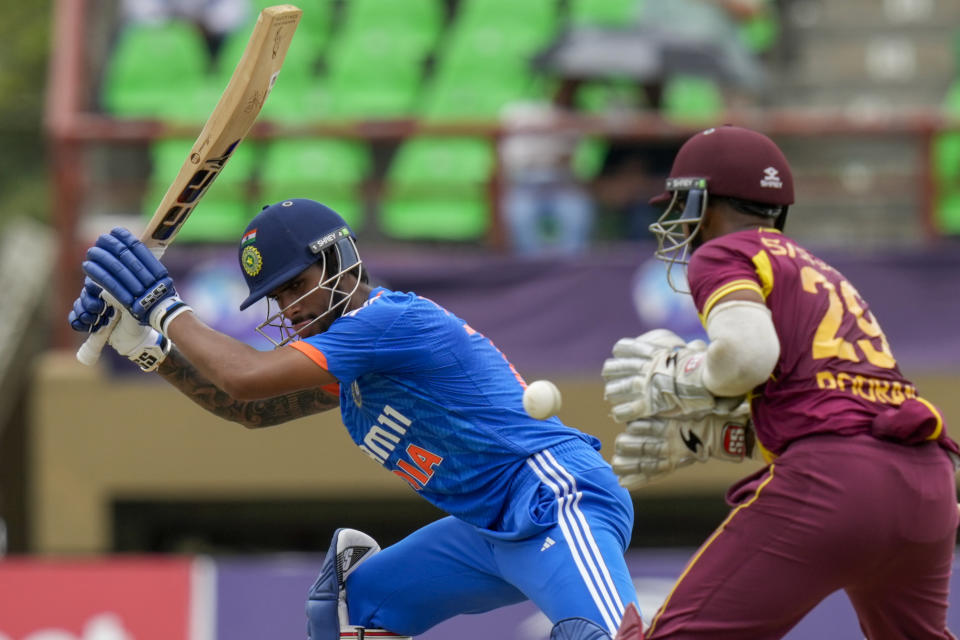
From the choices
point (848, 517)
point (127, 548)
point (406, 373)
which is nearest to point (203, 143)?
point (406, 373)

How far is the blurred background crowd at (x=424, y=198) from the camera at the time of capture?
9.05 metres

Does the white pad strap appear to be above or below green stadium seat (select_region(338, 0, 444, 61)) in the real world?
below

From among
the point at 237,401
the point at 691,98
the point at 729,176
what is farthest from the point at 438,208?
the point at 729,176

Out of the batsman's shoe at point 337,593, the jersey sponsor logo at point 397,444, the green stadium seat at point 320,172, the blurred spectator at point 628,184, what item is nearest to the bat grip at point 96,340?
the jersey sponsor logo at point 397,444

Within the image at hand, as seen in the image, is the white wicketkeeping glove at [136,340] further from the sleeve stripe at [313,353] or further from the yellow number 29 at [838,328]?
the yellow number 29 at [838,328]

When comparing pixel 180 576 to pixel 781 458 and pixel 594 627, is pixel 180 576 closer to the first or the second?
pixel 594 627

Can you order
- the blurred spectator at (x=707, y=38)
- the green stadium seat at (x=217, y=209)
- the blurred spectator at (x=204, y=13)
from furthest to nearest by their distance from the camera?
the blurred spectator at (x=204, y=13) < the blurred spectator at (x=707, y=38) < the green stadium seat at (x=217, y=209)

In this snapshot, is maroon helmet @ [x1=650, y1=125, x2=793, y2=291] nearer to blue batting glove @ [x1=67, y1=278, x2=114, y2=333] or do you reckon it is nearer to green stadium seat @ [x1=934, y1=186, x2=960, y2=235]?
blue batting glove @ [x1=67, y1=278, x2=114, y2=333]

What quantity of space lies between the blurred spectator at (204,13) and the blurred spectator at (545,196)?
2582 millimetres

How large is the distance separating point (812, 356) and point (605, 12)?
289 inches

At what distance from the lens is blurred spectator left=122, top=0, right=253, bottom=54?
35.6ft

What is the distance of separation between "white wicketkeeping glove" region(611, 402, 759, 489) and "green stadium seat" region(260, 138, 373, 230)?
204 inches

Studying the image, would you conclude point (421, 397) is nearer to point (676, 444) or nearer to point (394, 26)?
point (676, 444)

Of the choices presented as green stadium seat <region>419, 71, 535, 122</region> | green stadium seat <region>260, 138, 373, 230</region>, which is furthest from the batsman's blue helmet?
green stadium seat <region>419, 71, 535, 122</region>
